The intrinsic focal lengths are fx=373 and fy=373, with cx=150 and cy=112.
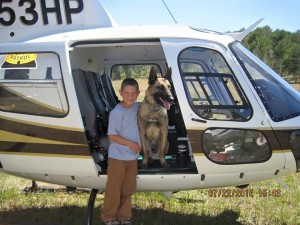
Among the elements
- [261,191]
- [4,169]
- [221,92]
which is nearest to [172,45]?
[221,92]

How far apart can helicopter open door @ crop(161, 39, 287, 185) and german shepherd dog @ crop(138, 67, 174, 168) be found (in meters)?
0.34

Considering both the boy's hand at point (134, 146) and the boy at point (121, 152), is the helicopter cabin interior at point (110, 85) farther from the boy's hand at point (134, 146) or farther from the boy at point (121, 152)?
the boy's hand at point (134, 146)

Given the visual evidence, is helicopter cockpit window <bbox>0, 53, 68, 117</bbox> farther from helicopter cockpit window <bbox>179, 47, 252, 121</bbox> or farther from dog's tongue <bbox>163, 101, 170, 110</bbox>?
helicopter cockpit window <bbox>179, 47, 252, 121</bbox>

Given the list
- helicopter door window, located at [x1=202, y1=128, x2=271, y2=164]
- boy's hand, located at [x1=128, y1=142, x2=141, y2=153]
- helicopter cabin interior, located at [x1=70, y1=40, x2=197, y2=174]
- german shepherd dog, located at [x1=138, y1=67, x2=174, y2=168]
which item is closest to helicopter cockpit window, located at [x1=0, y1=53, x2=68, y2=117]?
helicopter cabin interior, located at [x1=70, y1=40, x2=197, y2=174]

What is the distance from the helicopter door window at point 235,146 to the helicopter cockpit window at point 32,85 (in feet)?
4.85

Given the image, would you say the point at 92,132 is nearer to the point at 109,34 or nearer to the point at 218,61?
the point at 109,34

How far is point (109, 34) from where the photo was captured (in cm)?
388

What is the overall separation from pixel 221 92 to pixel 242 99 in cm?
100

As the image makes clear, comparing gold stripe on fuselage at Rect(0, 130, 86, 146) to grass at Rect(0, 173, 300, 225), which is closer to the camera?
gold stripe on fuselage at Rect(0, 130, 86, 146)

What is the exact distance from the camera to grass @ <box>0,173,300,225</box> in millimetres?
4637

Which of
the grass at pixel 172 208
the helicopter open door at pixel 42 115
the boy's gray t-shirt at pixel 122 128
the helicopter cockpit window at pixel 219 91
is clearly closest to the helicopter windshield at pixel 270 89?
the helicopter cockpit window at pixel 219 91

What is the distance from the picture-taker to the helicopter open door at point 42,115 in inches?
147

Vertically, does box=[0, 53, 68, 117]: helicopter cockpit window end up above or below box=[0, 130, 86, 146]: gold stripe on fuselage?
above

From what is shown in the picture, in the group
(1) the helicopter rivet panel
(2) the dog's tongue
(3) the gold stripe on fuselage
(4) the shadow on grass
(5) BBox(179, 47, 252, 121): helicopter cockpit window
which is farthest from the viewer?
(4) the shadow on grass
